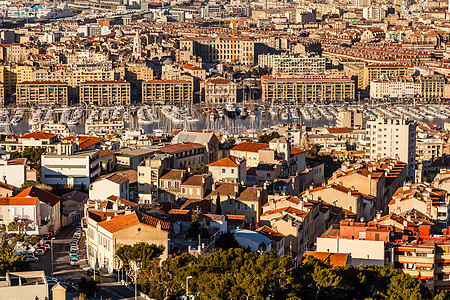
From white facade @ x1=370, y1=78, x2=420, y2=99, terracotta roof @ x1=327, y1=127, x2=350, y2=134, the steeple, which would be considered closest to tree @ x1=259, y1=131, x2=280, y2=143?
terracotta roof @ x1=327, y1=127, x2=350, y2=134

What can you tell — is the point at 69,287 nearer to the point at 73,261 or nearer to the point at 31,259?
the point at 73,261

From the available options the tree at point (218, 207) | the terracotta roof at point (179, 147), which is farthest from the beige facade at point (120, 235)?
the terracotta roof at point (179, 147)

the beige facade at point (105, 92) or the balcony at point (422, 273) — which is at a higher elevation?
the balcony at point (422, 273)

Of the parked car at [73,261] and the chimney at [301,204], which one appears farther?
the chimney at [301,204]

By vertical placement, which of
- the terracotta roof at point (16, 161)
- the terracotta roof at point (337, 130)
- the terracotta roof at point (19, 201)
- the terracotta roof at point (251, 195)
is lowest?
the terracotta roof at point (337, 130)

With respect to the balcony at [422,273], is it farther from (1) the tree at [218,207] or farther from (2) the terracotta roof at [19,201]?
(2) the terracotta roof at [19,201]

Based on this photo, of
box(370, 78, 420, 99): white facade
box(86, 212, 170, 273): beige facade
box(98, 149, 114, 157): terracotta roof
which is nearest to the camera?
box(86, 212, 170, 273): beige facade

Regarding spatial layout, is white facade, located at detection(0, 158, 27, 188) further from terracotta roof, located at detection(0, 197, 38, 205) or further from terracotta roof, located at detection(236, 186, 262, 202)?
terracotta roof, located at detection(236, 186, 262, 202)
